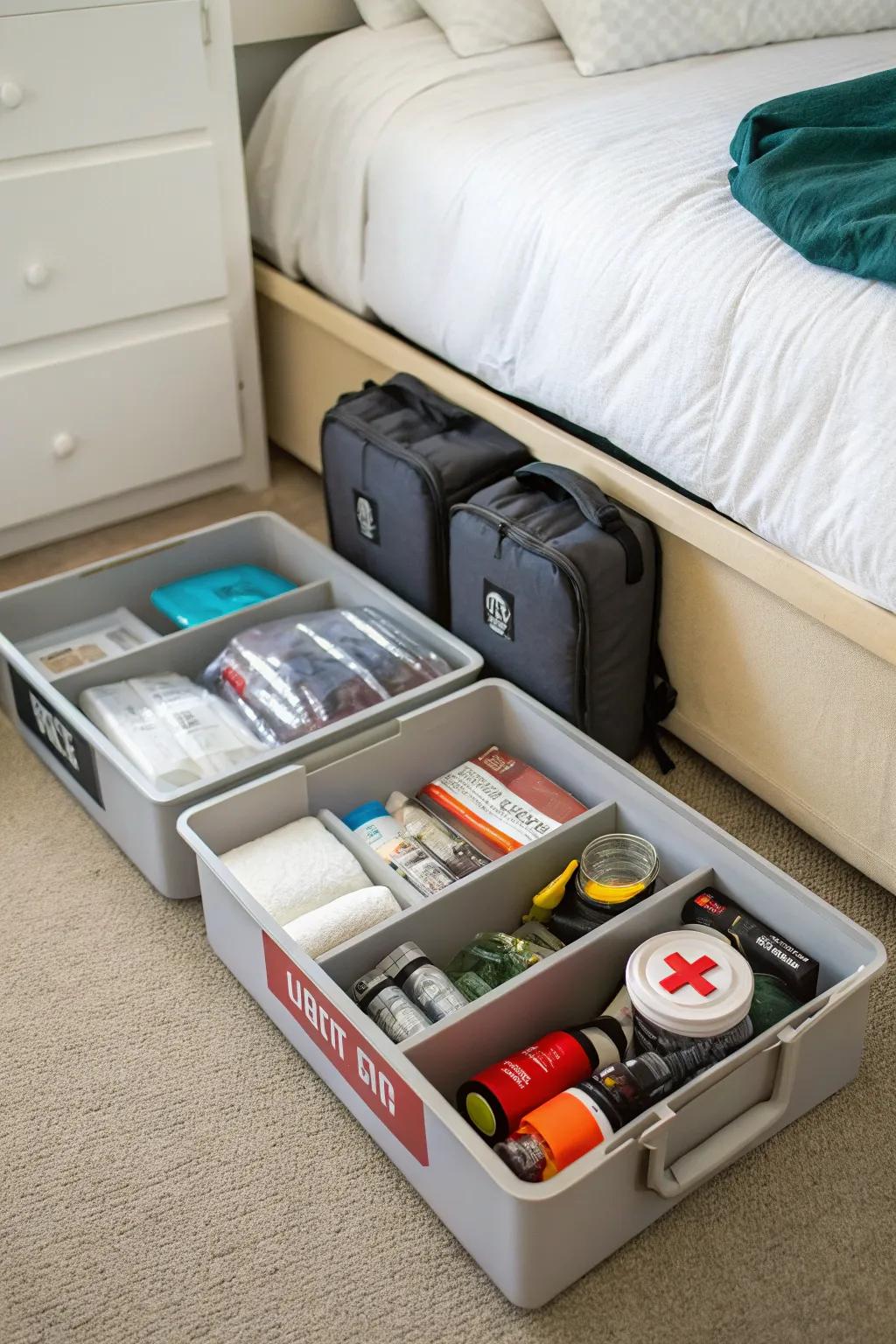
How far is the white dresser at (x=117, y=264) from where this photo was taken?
1.72 m

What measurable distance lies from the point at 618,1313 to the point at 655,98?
1428 millimetres

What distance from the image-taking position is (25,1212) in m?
1.14

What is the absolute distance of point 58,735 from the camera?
1536 millimetres

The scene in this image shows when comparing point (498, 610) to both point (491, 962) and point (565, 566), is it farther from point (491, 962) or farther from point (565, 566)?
point (491, 962)

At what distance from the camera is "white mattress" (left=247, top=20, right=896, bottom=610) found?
1289mm

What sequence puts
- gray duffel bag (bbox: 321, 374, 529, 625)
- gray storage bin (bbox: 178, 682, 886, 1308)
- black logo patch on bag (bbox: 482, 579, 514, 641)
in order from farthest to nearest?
gray duffel bag (bbox: 321, 374, 529, 625)
black logo patch on bag (bbox: 482, 579, 514, 641)
gray storage bin (bbox: 178, 682, 886, 1308)

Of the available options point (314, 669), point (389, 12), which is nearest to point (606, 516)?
point (314, 669)

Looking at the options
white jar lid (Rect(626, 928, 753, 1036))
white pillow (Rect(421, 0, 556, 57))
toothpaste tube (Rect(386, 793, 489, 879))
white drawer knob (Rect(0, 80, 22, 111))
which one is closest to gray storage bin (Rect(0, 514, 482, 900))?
toothpaste tube (Rect(386, 793, 489, 879))

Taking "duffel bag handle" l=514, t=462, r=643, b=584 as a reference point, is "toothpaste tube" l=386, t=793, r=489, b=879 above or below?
below

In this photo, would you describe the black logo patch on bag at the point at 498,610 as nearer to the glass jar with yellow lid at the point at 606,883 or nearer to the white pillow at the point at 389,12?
the glass jar with yellow lid at the point at 606,883

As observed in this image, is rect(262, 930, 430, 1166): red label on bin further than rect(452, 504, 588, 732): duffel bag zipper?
No

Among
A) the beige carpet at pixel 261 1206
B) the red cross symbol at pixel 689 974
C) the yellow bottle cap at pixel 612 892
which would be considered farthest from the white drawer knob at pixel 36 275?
the red cross symbol at pixel 689 974

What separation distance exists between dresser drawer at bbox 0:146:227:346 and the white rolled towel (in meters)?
0.88

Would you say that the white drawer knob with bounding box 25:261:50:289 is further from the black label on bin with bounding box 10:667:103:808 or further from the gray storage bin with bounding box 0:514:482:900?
the black label on bin with bounding box 10:667:103:808
